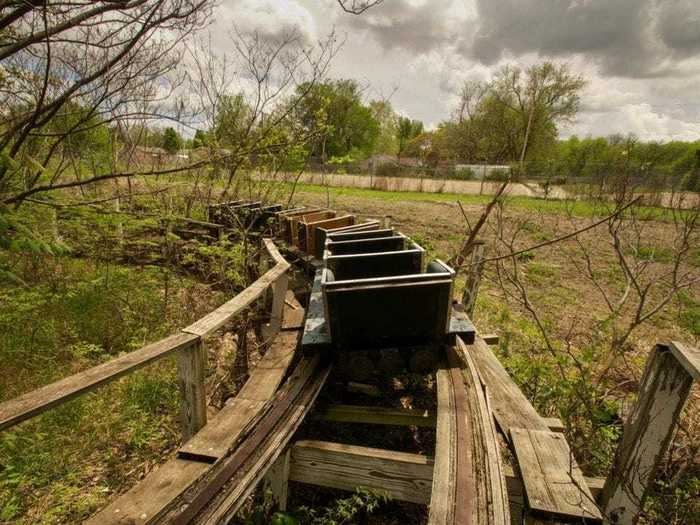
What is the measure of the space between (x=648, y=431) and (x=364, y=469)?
141cm

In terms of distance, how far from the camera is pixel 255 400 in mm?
2348

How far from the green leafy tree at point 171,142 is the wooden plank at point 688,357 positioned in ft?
21.4

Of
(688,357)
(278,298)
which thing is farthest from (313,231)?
(688,357)

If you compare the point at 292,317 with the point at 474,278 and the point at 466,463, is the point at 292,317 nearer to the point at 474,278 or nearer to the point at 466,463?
the point at 474,278

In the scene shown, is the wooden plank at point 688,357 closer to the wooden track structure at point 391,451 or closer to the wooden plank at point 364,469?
the wooden track structure at point 391,451

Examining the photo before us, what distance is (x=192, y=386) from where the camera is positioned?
78.9 inches

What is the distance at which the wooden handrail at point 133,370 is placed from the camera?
46.1 inches

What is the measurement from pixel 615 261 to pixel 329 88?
7.86 m

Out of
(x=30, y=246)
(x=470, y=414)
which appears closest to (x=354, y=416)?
(x=470, y=414)

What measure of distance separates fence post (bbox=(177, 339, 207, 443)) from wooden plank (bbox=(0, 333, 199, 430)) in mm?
191

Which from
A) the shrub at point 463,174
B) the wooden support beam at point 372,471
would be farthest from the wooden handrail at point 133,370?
the shrub at point 463,174

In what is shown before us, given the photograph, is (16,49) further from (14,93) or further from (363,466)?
(363,466)

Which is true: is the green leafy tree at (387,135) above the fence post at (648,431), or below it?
above

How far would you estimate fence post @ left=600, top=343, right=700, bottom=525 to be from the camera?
5.11 feet
